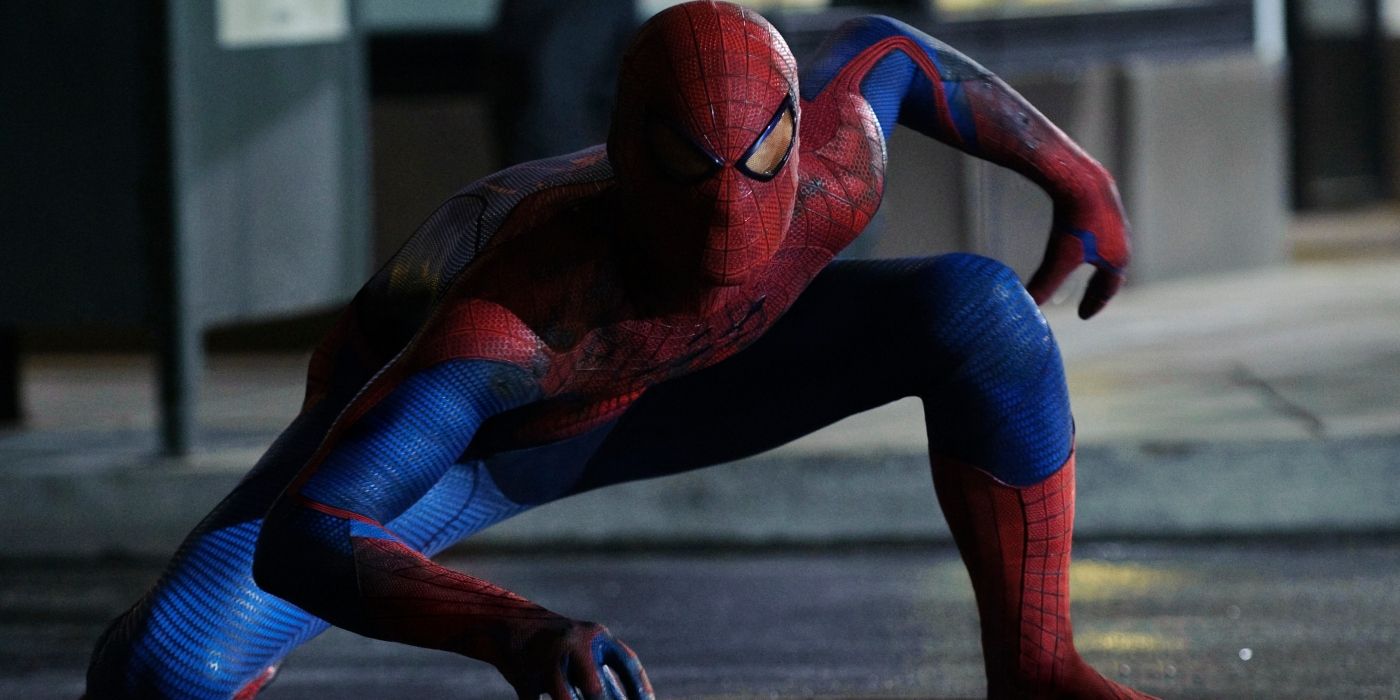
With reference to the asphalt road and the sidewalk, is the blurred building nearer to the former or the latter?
the sidewalk

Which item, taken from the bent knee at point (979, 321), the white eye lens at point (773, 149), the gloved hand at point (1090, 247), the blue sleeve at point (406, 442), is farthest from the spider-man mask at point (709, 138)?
the gloved hand at point (1090, 247)

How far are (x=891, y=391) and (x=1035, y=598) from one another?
0.33m

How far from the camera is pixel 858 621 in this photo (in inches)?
161

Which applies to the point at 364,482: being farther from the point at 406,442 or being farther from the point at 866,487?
the point at 866,487

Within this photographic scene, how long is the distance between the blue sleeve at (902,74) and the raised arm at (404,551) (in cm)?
67

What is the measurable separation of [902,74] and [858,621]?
1.66 metres

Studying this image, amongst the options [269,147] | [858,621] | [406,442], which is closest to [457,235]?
[406,442]

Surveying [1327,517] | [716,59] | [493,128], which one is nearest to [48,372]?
[493,128]

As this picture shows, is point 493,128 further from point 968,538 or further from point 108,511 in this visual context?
point 968,538

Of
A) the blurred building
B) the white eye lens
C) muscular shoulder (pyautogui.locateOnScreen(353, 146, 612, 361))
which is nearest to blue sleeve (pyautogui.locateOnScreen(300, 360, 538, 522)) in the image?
muscular shoulder (pyautogui.locateOnScreen(353, 146, 612, 361))

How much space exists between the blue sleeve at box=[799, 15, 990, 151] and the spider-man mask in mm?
462

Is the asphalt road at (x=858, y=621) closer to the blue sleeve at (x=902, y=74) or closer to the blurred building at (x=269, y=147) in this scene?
the blurred building at (x=269, y=147)

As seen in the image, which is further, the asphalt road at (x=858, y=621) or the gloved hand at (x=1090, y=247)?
the asphalt road at (x=858, y=621)

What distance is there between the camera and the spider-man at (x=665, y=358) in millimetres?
2100
